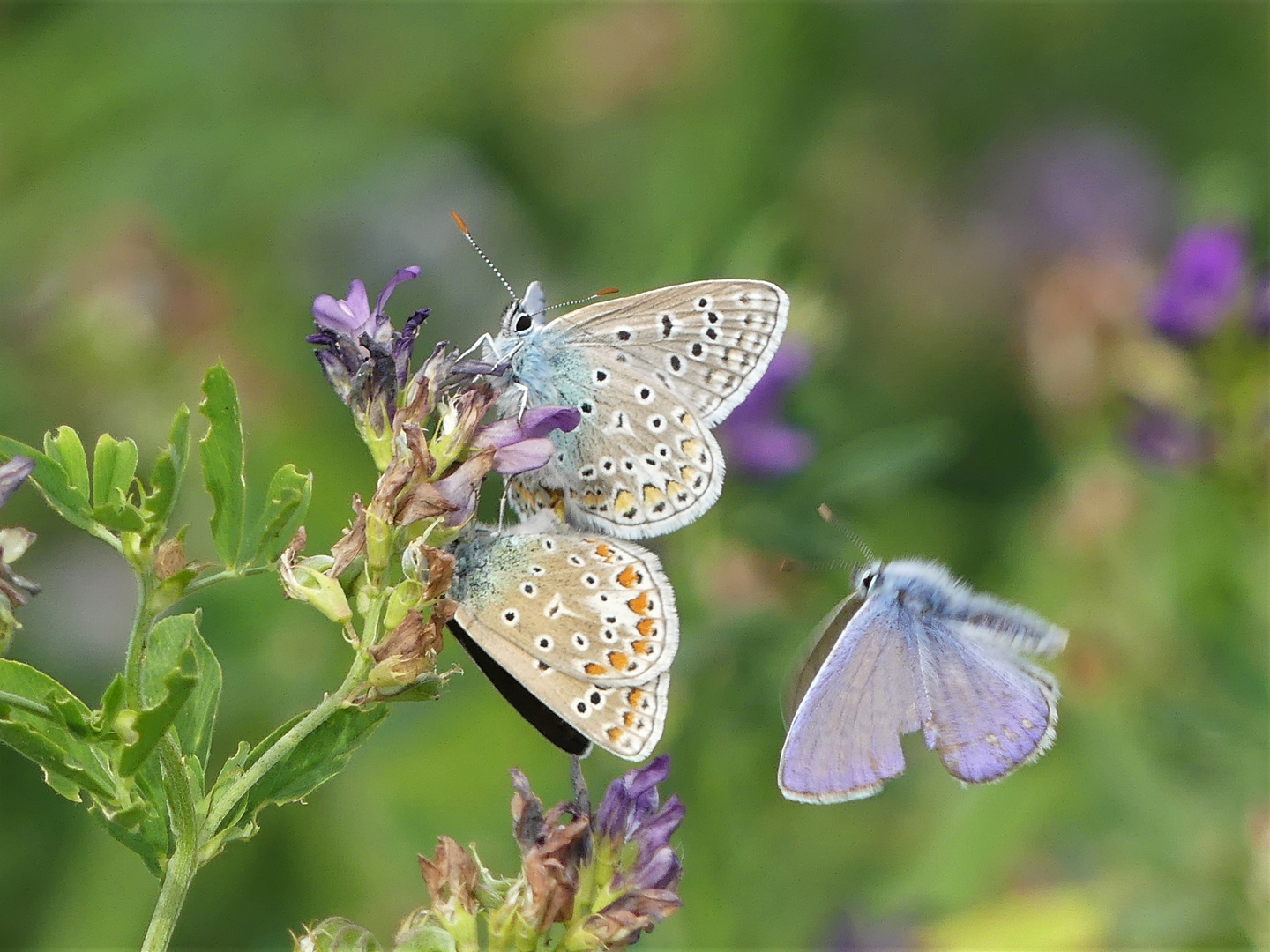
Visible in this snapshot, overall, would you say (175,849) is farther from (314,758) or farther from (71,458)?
(71,458)

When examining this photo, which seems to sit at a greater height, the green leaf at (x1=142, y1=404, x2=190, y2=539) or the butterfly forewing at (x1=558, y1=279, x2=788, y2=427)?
the green leaf at (x1=142, y1=404, x2=190, y2=539)

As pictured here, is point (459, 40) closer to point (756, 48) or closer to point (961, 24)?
point (756, 48)

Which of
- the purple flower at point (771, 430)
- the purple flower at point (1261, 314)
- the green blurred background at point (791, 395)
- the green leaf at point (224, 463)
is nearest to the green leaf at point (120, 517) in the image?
the green leaf at point (224, 463)

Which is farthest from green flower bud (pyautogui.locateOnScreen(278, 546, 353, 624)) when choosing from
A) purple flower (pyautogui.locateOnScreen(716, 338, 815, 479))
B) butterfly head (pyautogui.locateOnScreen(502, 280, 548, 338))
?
purple flower (pyautogui.locateOnScreen(716, 338, 815, 479))

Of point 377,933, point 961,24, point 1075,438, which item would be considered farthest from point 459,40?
point 377,933

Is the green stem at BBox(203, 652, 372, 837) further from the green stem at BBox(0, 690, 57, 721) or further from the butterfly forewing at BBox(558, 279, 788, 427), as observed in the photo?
the butterfly forewing at BBox(558, 279, 788, 427)

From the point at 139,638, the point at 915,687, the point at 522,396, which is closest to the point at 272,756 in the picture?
the point at 139,638
